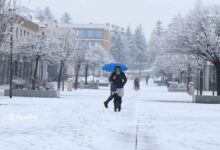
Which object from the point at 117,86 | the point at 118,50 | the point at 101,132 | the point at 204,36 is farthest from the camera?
the point at 118,50

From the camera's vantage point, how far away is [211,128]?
1375cm

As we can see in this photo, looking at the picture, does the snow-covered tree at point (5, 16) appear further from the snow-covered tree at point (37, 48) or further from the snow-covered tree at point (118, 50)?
the snow-covered tree at point (118, 50)

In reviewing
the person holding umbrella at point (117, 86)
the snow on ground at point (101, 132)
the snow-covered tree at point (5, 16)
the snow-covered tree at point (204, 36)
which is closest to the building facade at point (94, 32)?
the snow-covered tree at point (204, 36)

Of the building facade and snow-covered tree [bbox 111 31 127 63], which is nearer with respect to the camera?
the building facade

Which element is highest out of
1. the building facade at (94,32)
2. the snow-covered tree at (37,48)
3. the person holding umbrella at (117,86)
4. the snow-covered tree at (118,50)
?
the building facade at (94,32)

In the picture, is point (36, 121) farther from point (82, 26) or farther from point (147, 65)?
point (147, 65)

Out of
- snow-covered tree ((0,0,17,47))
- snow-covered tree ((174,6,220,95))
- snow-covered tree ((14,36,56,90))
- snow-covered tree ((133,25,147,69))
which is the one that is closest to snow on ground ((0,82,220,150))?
snow-covered tree ((0,0,17,47))

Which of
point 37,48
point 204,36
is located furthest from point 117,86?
point 37,48

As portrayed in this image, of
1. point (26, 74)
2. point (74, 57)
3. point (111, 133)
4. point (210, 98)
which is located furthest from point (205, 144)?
point (26, 74)

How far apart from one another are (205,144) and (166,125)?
144 inches

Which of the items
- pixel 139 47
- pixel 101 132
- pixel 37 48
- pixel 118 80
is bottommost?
pixel 101 132

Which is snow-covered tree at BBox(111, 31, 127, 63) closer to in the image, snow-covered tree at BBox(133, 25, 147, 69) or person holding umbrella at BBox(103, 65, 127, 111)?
snow-covered tree at BBox(133, 25, 147, 69)

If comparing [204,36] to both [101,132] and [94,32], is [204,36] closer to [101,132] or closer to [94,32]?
[101,132]

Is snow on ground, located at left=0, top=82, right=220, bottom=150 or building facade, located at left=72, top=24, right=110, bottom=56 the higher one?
building facade, located at left=72, top=24, right=110, bottom=56
